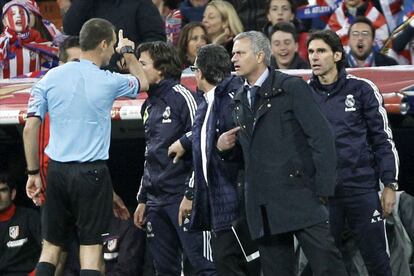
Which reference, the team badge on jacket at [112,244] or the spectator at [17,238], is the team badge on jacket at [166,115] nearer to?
the team badge on jacket at [112,244]

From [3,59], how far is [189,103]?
3251mm

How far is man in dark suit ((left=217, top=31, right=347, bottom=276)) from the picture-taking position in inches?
291

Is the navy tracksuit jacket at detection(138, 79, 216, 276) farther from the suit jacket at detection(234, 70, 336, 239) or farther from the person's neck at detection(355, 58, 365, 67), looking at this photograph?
the person's neck at detection(355, 58, 365, 67)

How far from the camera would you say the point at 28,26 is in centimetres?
1173

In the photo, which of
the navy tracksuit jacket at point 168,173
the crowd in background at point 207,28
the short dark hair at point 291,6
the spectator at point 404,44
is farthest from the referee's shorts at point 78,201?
the short dark hair at point 291,6

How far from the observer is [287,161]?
742cm

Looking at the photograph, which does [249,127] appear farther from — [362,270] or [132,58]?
[362,270]

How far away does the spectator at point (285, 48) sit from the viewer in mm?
10412

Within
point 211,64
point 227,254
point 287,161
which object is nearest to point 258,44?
point 211,64

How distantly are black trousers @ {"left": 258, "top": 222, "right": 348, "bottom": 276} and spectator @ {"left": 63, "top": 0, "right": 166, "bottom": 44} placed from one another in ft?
11.3

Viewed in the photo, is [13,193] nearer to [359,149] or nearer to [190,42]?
[190,42]

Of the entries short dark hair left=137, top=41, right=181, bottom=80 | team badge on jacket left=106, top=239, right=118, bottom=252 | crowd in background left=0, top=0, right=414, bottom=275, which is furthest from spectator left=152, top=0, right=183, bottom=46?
short dark hair left=137, top=41, right=181, bottom=80

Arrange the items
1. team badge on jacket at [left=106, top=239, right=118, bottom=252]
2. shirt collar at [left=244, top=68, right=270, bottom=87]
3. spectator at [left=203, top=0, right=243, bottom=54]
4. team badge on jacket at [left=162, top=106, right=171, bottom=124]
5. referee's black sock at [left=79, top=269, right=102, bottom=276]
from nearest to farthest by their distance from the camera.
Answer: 1. shirt collar at [left=244, top=68, right=270, bottom=87]
2. referee's black sock at [left=79, top=269, right=102, bottom=276]
3. team badge on jacket at [left=162, top=106, right=171, bottom=124]
4. team badge on jacket at [left=106, top=239, right=118, bottom=252]
5. spectator at [left=203, top=0, right=243, bottom=54]

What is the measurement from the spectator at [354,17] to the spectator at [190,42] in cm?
128
